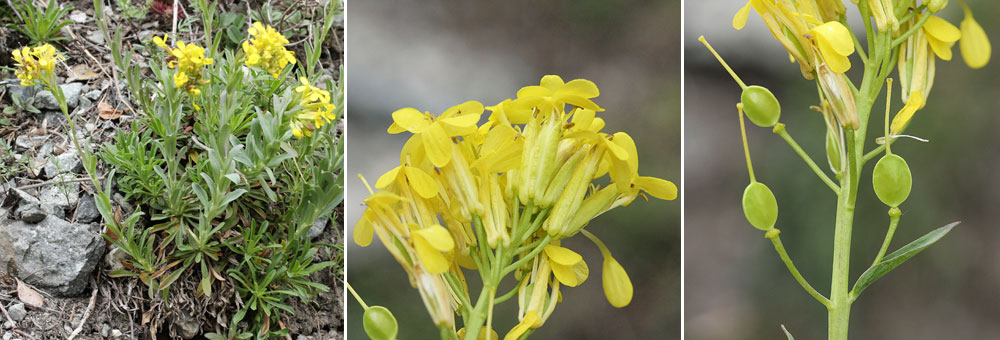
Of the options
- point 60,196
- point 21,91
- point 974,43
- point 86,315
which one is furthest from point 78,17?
point 974,43

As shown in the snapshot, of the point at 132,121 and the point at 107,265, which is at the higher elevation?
the point at 132,121

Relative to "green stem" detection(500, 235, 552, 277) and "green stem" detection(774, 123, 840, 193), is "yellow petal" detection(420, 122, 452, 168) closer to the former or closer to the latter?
"green stem" detection(500, 235, 552, 277)

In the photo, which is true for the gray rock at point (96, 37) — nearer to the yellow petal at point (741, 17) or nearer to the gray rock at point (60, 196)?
the gray rock at point (60, 196)

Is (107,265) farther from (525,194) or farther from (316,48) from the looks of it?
(525,194)

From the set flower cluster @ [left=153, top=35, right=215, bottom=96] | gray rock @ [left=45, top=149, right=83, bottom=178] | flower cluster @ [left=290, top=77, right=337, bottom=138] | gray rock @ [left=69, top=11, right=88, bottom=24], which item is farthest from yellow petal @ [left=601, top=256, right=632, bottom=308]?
gray rock @ [left=69, top=11, right=88, bottom=24]

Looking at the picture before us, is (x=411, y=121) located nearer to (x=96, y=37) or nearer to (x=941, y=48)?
(x=941, y=48)

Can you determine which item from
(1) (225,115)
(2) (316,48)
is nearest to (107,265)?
(1) (225,115)
